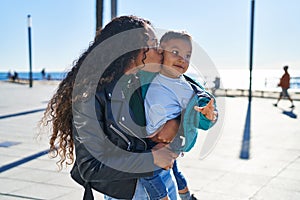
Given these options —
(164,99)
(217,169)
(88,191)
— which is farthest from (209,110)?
(217,169)

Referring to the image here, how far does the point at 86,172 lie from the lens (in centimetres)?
159

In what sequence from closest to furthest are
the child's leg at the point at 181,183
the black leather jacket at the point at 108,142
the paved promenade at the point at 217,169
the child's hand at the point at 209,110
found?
the black leather jacket at the point at 108,142, the child's hand at the point at 209,110, the child's leg at the point at 181,183, the paved promenade at the point at 217,169

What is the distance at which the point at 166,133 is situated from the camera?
1.77 meters

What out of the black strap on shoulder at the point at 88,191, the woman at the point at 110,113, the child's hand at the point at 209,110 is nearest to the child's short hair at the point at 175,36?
the woman at the point at 110,113

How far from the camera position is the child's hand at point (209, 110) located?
1829 mm

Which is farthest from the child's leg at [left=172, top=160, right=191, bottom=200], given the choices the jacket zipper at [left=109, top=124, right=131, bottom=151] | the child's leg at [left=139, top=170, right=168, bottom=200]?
the jacket zipper at [left=109, top=124, right=131, bottom=151]

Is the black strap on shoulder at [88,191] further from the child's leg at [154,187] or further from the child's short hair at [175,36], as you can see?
the child's short hair at [175,36]

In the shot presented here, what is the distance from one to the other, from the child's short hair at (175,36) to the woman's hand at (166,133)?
44cm

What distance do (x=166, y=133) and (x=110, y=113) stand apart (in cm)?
31

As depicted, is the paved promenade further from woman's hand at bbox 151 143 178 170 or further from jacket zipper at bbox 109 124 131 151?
jacket zipper at bbox 109 124 131 151

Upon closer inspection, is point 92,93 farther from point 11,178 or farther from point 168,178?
point 11,178

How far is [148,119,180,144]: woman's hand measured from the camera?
175 cm

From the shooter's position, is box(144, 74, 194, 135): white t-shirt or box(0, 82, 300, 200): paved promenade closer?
box(144, 74, 194, 135): white t-shirt

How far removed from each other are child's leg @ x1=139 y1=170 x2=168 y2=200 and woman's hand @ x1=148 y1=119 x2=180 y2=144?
0.26 m
